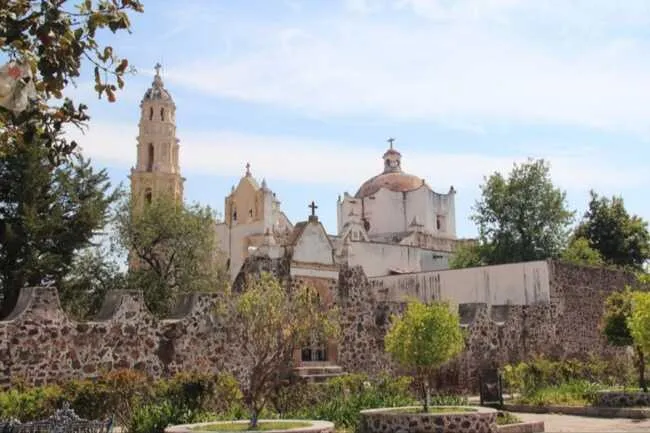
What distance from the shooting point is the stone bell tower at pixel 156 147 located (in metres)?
43.6

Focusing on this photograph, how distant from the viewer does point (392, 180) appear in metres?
51.1

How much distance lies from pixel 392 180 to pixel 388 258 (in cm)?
1154

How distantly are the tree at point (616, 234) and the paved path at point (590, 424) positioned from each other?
83.4 feet

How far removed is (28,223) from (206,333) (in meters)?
9.54

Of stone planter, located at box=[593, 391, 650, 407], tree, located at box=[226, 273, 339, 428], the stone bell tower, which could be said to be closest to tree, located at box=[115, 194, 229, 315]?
the stone bell tower

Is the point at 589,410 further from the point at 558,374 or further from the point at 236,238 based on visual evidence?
the point at 236,238

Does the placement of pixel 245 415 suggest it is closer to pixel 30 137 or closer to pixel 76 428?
pixel 76 428

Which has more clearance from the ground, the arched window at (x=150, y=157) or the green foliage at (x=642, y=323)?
the arched window at (x=150, y=157)

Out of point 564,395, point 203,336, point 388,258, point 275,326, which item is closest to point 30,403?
point 275,326

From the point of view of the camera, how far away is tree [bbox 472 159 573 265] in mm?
39116

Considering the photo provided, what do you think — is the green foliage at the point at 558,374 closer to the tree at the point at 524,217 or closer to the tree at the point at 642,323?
the tree at the point at 642,323

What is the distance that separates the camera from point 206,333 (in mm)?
16844

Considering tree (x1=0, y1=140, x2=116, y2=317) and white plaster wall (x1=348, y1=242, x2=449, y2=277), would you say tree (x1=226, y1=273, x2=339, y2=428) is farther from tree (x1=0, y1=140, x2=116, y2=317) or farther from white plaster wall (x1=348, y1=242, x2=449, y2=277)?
white plaster wall (x1=348, y1=242, x2=449, y2=277)

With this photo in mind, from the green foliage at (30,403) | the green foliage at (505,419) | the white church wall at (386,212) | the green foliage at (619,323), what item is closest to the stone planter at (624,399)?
the green foliage at (619,323)
